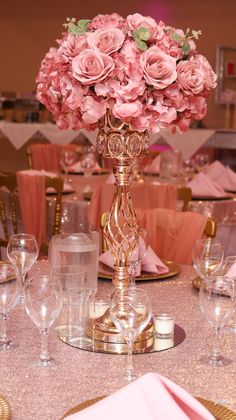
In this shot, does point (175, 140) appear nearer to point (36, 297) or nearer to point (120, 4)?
point (120, 4)

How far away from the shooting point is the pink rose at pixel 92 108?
1735mm

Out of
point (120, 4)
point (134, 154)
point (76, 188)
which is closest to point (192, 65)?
point (134, 154)

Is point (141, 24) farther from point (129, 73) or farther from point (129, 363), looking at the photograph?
point (129, 363)

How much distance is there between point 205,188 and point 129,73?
9.01ft

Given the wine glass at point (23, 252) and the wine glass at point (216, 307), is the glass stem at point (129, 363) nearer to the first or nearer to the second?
the wine glass at point (216, 307)

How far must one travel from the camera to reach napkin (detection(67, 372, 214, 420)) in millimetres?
1192

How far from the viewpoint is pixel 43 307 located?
162 centimetres

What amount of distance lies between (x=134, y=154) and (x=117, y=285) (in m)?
0.32

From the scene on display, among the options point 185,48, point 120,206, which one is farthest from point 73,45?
point 120,206

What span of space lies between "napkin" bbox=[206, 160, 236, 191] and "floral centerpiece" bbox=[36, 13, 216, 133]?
2920 mm

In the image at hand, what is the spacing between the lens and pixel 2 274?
6.27 ft

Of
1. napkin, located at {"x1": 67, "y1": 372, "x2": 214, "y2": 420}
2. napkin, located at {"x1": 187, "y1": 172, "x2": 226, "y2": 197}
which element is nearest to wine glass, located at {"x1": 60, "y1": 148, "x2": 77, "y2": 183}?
napkin, located at {"x1": 187, "y1": 172, "x2": 226, "y2": 197}

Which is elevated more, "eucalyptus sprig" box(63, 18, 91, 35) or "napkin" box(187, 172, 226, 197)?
"eucalyptus sprig" box(63, 18, 91, 35)

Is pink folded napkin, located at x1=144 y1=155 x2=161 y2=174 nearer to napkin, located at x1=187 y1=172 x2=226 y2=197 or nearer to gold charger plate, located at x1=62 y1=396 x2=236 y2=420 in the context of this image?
napkin, located at x1=187 y1=172 x2=226 y2=197
